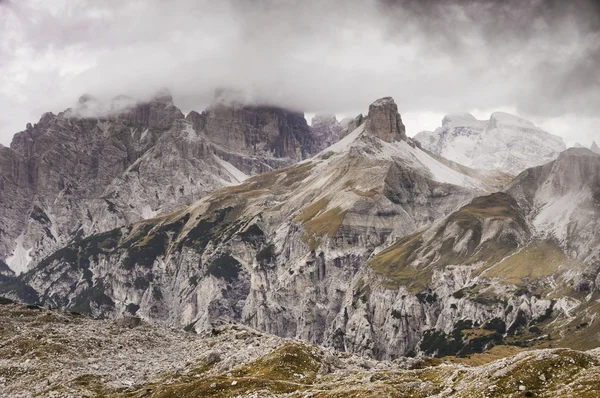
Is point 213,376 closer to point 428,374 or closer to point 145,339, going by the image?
point 428,374

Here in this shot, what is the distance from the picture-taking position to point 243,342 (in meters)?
170

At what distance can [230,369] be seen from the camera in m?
139

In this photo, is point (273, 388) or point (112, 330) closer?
point (273, 388)

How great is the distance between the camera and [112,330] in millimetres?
192875

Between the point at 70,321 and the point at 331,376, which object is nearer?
the point at 331,376

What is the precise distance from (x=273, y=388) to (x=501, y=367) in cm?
4069

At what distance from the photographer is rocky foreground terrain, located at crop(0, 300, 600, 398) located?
82.6 m

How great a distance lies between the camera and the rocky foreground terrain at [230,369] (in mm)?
82562

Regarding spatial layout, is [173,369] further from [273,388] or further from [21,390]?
[273,388]

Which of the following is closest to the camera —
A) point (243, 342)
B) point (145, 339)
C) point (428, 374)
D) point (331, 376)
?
point (428, 374)

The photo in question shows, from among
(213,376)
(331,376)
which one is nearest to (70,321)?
(213,376)

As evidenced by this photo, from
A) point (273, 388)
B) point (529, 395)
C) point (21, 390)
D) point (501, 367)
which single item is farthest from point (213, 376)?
point (529, 395)

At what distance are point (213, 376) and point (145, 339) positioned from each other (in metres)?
67.9

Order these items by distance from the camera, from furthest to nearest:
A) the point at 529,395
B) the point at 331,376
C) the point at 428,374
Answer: the point at 331,376 → the point at 428,374 → the point at 529,395
